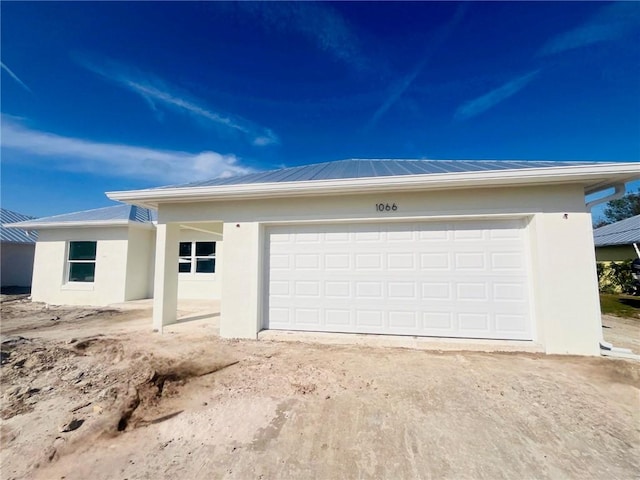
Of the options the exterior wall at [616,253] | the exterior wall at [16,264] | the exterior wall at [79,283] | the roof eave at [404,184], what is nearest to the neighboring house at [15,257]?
the exterior wall at [16,264]

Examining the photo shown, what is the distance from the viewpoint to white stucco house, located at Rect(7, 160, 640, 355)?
17.5 ft

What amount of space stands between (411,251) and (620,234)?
19911 mm

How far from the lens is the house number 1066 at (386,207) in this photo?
613 cm

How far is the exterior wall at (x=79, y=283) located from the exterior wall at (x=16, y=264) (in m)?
7.01

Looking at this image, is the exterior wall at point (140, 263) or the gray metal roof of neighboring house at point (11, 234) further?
the gray metal roof of neighboring house at point (11, 234)

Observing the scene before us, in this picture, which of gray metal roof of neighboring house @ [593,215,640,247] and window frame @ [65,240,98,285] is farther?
gray metal roof of neighboring house @ [593,215,640,247]

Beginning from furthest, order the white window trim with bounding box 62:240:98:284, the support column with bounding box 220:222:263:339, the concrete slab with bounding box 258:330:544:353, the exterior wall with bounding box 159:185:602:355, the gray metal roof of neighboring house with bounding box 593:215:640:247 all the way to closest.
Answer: the gray metal roof of neighboring house with bounding box 593:215:640:247, the white window trim with bounding box 62:240:98:284, the support column with bounding box 220:222:263:339, the concrete slab with bounding box 258:330:544:353, the exterior wall with bounding box 159:185:602:355

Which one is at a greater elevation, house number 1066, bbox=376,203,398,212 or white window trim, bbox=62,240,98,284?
house number 1066, bbox=376,203,398,212

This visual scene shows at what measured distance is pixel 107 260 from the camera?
1205 centimetres

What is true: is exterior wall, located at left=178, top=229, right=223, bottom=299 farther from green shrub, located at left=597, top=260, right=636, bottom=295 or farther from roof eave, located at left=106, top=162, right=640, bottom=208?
green shrub, located at left=597, top=260, right=636, bottom=295

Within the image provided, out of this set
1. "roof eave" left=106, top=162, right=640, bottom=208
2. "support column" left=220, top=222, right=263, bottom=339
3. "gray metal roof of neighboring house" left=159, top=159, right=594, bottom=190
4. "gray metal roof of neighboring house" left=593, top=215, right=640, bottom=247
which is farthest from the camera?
"gray metal roof of neighboring house" left=593, top=215, right=640, bottom=247

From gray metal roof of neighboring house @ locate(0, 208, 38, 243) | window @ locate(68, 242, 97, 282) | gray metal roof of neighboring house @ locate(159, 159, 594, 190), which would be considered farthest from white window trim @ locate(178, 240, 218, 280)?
gray metal roof of neighboring house @ locate(0, 208, 38, 243)

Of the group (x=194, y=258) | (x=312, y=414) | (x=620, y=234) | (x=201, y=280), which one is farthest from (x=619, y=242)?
(x=194, y=258)

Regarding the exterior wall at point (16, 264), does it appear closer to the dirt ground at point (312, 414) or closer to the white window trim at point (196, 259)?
the white window trim at point (196, 259)
